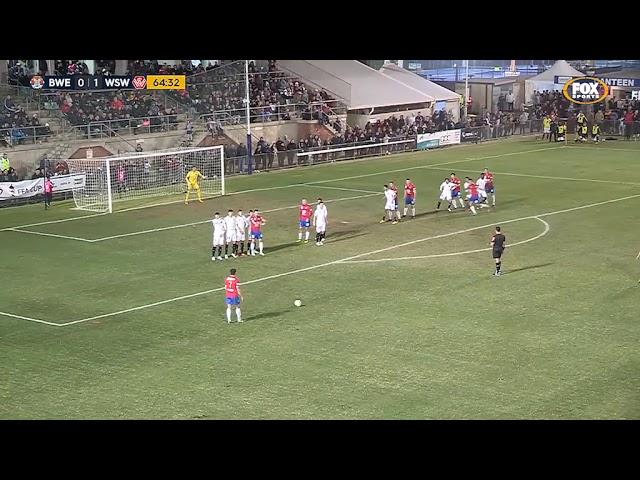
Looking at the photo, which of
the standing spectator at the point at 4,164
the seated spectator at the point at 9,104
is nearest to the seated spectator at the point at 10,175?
the standing spectator at the point at 4,164

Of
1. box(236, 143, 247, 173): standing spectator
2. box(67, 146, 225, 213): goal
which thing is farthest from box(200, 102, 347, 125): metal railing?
box(67, 146, 225, 213): goal

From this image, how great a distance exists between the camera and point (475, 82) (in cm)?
7262

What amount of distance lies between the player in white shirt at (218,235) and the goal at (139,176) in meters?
9.81

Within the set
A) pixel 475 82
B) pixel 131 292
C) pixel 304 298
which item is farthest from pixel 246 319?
pixel 475 82

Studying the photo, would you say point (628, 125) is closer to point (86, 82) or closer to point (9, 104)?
point (86, 82)

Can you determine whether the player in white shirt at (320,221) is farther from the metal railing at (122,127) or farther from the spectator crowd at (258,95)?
the spectator crowd at (258,95)

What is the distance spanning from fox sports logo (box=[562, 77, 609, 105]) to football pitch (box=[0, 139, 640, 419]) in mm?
27021

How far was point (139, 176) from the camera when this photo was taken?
138 ft

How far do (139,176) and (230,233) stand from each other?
1390cm

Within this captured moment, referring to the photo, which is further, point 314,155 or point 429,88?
point 429,88

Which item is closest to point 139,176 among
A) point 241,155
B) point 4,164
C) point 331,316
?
point 4,164

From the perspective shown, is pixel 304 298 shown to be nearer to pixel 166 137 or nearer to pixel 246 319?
pixel 246 319

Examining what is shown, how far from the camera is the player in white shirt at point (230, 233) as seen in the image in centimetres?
2922

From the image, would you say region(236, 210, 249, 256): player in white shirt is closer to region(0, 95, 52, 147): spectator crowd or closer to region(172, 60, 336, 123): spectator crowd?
region(0, 95, 52, 147): spectator crowd
